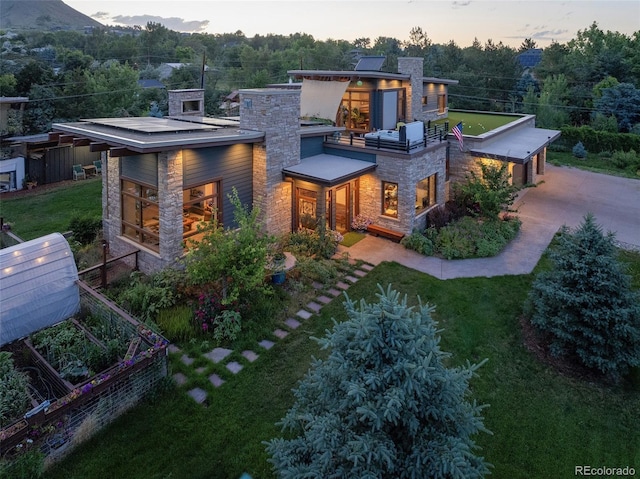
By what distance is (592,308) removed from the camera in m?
8.68

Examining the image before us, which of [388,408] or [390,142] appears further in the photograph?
[390,142]

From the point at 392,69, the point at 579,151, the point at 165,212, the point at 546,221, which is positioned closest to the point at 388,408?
the point at 165,212

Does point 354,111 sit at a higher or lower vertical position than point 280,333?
higher

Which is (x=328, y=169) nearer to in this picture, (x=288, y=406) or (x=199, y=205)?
(x=199, y=205)

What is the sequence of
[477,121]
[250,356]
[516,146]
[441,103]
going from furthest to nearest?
1. [441,103]
2. [477,121]
3. [516,146]
4. [250,356]

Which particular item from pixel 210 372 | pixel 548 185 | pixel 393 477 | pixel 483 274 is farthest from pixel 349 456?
pixel 548 185

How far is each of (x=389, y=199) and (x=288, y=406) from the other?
32.3 feet

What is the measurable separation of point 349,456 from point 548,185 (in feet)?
74.6

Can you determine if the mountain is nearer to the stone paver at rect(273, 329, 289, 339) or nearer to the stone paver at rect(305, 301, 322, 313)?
the stone paver at rect(305, 301, 322, 313)

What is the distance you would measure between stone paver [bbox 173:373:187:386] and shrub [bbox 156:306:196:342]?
1.20 m

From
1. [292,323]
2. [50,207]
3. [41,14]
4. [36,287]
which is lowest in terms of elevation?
[292,323]

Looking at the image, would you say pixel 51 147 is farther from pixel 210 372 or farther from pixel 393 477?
pixel 393 477

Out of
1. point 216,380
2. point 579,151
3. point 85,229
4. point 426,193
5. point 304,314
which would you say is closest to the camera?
point 216,380

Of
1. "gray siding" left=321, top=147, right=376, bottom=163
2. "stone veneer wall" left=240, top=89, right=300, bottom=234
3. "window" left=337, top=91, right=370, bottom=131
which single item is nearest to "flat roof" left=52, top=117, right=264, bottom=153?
"stone veneer wall" left=240, top=89, right=300, bottom=234
